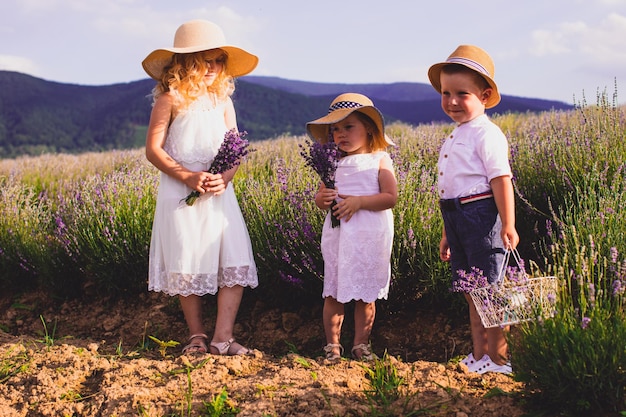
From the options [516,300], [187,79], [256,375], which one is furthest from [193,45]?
[516,300]

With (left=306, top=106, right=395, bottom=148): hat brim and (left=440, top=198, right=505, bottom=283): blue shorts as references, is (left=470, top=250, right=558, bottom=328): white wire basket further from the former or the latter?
(left=306, top=106, right=395, bottom=148): hat brim

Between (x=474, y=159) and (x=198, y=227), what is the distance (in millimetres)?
1528

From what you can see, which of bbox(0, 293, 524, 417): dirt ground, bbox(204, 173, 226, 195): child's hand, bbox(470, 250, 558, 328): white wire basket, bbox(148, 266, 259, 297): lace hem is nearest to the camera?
bbox(470, 250, 558, 328): white wire basket

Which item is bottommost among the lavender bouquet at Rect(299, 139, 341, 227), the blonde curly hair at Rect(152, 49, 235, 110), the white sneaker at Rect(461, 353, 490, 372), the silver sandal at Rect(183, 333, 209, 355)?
the silver sandal at Rect(183, 333, 209, 355)

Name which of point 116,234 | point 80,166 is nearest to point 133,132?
point 80,166

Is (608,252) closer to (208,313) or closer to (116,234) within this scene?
(208,313)

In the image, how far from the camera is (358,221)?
3.30m

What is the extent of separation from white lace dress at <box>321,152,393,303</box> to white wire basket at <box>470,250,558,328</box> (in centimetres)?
62

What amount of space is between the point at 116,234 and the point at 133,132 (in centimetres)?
5790

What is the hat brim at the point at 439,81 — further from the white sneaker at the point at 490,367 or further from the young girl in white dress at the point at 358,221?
the white sneaker at the point at 490,367

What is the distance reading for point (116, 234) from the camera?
450 cm

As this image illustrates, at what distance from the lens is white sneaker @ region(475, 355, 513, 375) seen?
2912 millimetres

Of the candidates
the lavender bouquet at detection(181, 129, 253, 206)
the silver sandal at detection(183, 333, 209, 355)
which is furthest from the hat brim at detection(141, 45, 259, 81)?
the silver sandal at detection(183, 333, 209, 355)

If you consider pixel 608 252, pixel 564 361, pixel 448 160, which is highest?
pixel 448 160
